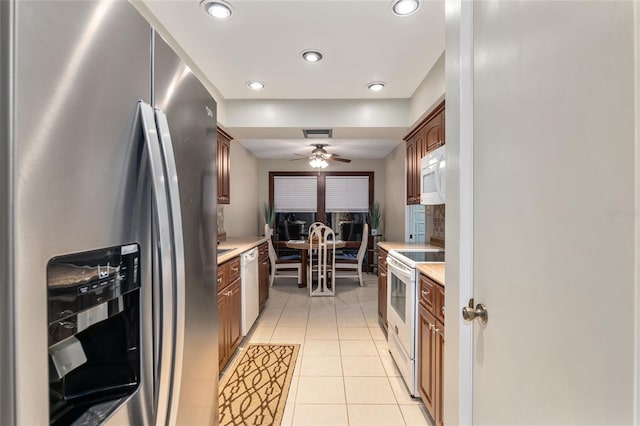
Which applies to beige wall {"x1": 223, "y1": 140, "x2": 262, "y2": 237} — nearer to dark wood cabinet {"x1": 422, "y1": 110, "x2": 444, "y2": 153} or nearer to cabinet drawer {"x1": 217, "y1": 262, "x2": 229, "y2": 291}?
cabinet drawer {"x1": 217, "y1": 262, "x2": 229, "y2": 291}

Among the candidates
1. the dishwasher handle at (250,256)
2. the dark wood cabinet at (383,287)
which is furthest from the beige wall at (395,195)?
the dishwasher handle at (250,256)

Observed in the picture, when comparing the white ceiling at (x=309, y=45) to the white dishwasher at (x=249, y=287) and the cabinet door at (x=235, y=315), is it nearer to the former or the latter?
the white dishwasher at (x=249, y=287)

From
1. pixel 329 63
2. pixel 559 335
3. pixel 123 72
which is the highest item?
pixel 329 63

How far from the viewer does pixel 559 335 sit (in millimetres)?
645

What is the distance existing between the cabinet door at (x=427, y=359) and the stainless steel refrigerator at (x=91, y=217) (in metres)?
1.35

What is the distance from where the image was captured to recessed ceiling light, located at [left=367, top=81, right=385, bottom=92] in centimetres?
277

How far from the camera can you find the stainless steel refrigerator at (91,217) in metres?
0.44

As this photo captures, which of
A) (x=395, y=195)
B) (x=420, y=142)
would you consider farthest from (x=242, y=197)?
(x=420, y=142)

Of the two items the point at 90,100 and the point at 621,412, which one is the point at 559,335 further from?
the point at 90,100

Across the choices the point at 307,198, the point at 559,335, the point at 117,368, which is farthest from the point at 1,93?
the point at 307,198

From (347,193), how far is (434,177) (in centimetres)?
436

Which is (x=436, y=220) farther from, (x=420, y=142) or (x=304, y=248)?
(x=304, y=248)

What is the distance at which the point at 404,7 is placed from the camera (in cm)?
172

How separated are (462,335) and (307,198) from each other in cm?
580
